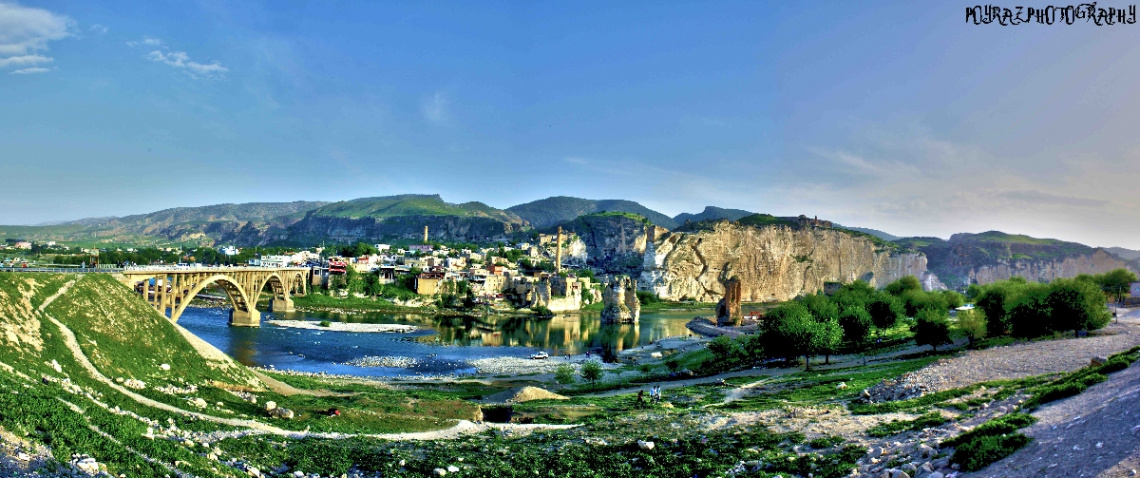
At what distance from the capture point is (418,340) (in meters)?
78.1

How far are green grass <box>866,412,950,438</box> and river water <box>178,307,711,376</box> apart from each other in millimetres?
41763

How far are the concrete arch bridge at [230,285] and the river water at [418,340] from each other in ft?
10.8

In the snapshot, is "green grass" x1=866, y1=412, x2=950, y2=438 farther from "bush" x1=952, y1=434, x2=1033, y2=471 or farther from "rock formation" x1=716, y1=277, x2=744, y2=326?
"rock formation" x1=716, y1=277, x2=744, y2=326

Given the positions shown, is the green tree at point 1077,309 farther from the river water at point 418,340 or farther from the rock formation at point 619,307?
the rock formation at point 619,307

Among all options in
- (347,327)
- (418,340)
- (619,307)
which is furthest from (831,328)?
(619,307)

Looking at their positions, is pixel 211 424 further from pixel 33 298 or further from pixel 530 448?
pixel 33 298

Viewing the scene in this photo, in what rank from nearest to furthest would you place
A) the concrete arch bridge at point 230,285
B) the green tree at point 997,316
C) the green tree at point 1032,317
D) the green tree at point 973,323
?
the green tree at point 1032,317 < the green tree at point 973,323 < the green tree at point 997,316 < the concrete arch bridge at point 230,285

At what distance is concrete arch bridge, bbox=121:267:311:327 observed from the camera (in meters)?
50.2

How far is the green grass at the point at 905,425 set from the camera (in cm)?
1716

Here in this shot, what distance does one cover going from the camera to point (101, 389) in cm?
1861

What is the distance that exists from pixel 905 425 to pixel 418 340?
66458mm

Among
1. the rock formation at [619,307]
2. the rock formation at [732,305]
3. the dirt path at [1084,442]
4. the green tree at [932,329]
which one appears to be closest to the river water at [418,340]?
the rock formation at [619,307]

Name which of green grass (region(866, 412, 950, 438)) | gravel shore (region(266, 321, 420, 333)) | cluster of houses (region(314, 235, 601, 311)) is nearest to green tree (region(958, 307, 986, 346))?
green grass (region(866, 412, 950, 438))

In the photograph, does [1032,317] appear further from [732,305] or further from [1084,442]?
[732,305]
